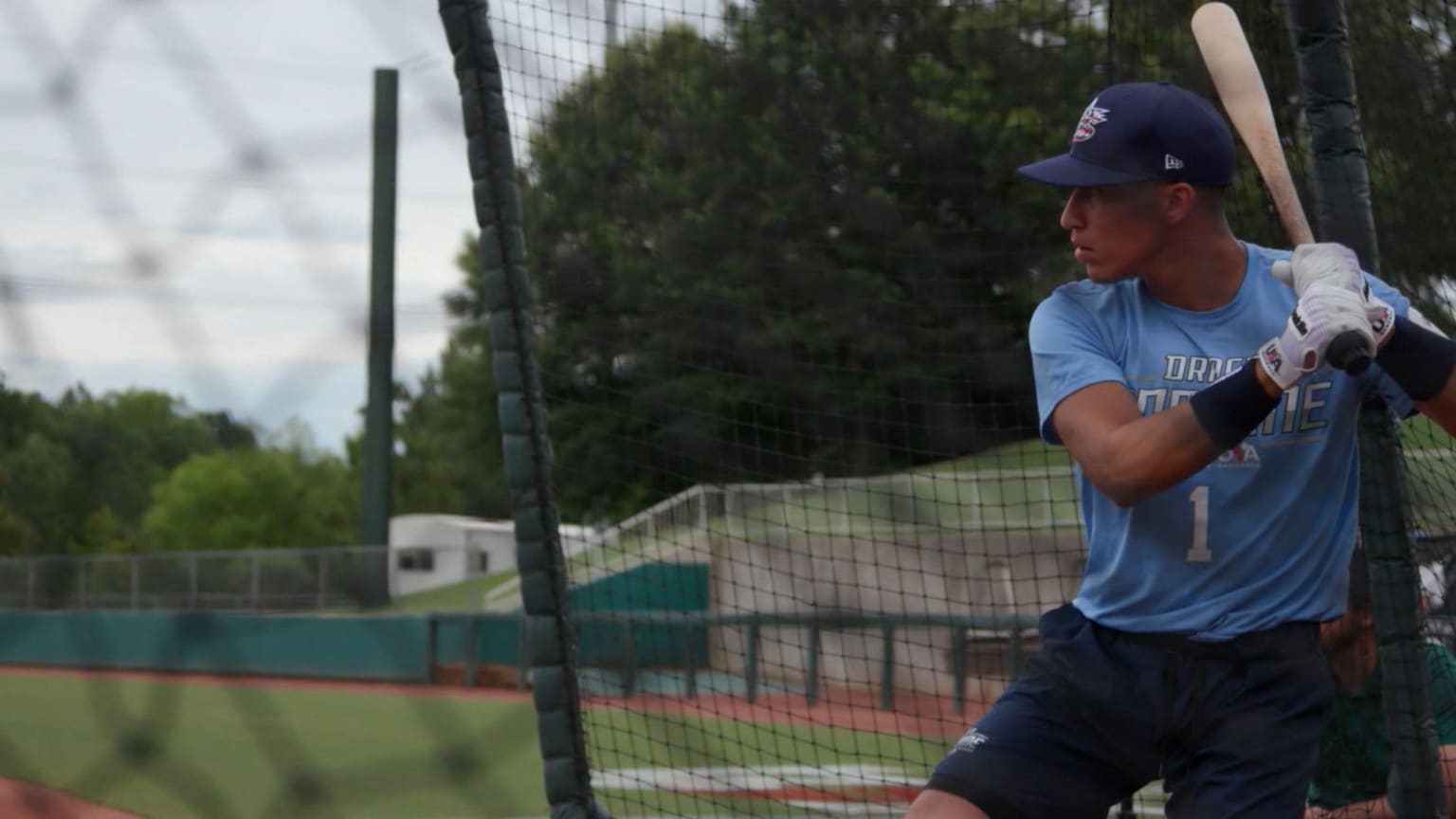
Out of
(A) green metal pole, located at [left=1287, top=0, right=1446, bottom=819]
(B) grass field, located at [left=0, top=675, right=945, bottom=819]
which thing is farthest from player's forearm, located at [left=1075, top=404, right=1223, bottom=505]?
(B) grass field, located at [left=0, top=675, right=945, bottom=819]

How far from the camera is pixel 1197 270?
2535 millimetres

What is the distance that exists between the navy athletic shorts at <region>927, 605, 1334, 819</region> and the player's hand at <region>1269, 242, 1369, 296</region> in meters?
0.54

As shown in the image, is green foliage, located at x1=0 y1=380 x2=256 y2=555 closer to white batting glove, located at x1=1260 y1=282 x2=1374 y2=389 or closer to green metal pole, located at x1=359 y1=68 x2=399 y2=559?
green metal pole, located at x1=359 y1=68 x2=399 y2=559

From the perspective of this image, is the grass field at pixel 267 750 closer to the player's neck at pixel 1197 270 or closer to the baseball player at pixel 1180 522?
the baseball player at pixel 1180 522

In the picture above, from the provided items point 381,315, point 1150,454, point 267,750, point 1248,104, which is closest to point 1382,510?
point 1248,104

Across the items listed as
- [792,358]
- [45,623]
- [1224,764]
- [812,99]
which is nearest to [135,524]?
[1224,764]

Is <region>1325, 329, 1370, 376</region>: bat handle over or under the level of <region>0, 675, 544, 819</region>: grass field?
over

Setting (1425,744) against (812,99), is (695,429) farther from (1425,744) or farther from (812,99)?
(1425,744)

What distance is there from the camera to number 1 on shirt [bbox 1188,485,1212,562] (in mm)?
2473

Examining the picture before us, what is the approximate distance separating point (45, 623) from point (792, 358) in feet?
26.1

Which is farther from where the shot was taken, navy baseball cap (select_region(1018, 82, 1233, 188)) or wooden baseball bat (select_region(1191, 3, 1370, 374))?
wooden baseball bat (select_region(1191, 3, 1370, 374))

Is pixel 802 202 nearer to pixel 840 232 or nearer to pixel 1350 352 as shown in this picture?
pixel 840 232

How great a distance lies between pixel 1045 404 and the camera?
2496 mm

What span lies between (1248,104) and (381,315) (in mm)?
1733
